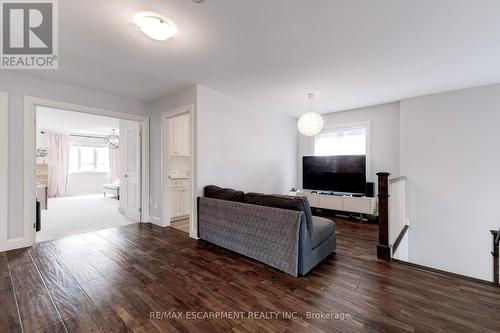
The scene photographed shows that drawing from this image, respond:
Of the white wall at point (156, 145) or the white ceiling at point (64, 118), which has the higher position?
the white ceiling at point (64, 118)

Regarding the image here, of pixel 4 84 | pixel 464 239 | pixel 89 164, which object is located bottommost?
pixel 464 239

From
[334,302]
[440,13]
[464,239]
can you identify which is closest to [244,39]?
[440,13]

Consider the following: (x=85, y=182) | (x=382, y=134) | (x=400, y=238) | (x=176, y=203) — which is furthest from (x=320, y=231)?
(x=85, y=182)

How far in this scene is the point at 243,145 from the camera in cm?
441

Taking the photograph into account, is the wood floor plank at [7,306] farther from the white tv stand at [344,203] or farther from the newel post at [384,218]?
the white tv stand at [344,203]

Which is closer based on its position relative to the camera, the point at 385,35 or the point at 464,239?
the point at 385,35

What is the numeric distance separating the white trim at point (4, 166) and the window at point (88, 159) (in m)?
7.07

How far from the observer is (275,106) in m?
4.94

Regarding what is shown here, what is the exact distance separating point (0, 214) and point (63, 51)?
2381mm

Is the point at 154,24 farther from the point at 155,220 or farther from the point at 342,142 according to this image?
the point at 342,142

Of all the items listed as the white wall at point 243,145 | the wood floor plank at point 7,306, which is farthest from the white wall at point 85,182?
the white wall at point 243,145

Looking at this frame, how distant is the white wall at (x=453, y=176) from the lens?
11.5 ft

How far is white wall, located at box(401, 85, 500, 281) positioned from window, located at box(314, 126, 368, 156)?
89 cm

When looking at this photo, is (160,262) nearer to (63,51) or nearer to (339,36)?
(63,51)
